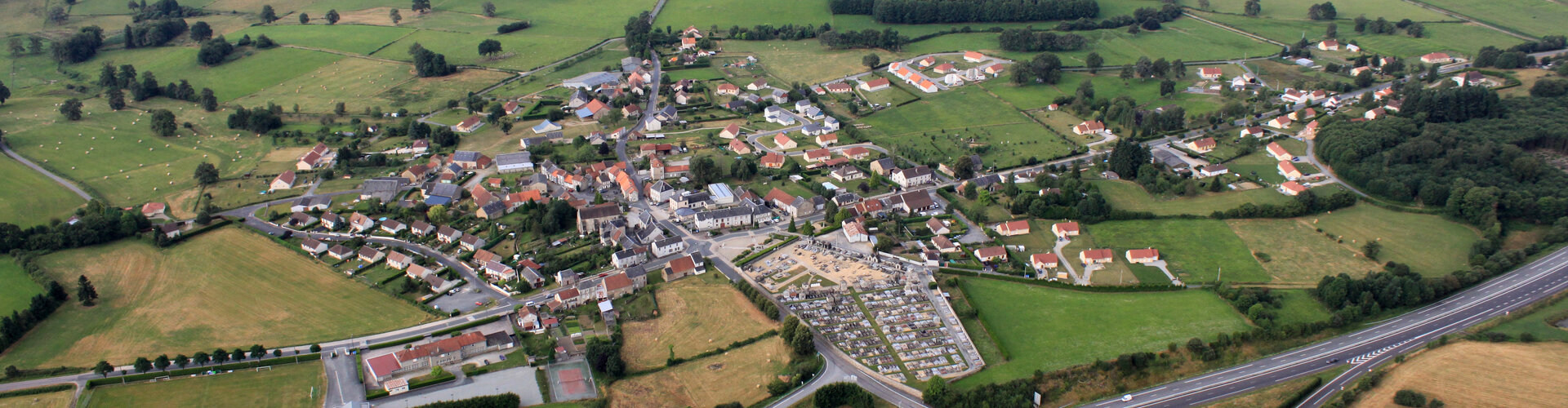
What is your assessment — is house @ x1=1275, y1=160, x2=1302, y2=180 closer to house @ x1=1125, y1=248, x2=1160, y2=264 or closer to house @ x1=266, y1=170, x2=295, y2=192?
house @ x1=1125, y1=248, x2=1160, y2=264

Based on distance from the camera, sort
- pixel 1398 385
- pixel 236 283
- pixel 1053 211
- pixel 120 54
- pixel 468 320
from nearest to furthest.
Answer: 1. pixel 1398 385
2. pixel 468 320
3. pixel 236 283
4. pixel 1053 211
5. pixel 120 54

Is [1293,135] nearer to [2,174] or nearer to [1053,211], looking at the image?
Answer: [1053,211]

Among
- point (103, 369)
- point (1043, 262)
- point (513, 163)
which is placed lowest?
point (103, 369)

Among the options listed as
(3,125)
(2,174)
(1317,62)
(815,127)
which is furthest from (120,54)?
(1317,62)

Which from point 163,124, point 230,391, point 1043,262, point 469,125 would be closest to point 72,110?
point 163,124

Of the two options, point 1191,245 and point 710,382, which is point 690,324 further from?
point 1191,245
